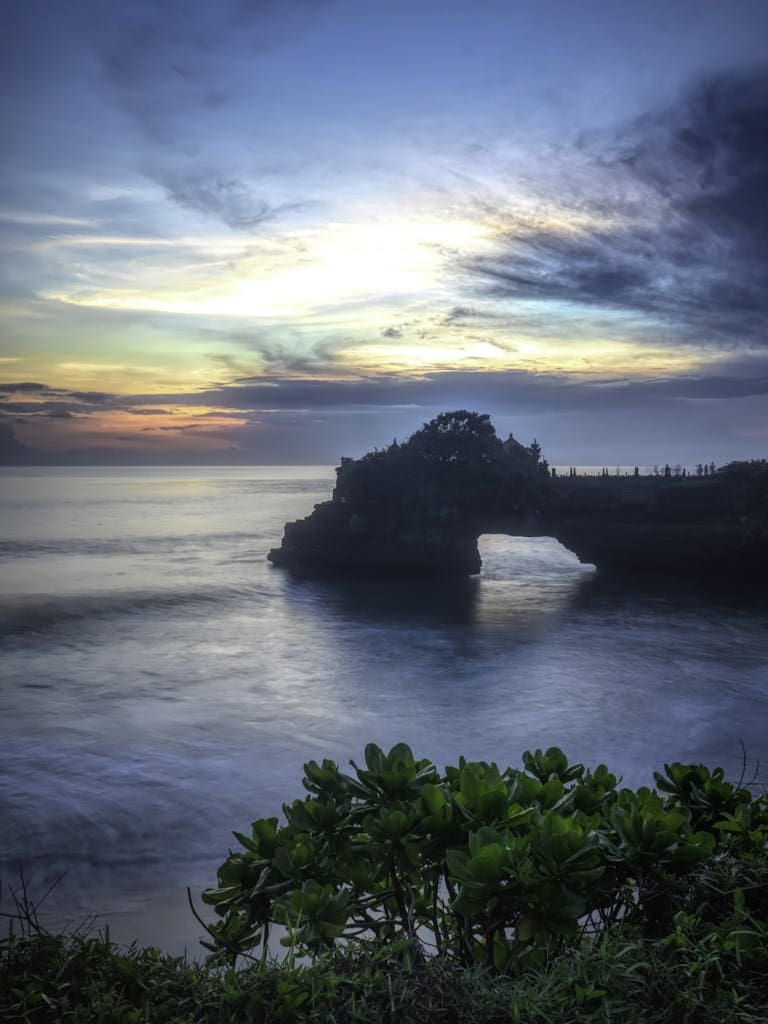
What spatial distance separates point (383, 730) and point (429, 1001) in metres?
17.5

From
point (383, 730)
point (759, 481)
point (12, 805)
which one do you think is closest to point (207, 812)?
point (12, 805)

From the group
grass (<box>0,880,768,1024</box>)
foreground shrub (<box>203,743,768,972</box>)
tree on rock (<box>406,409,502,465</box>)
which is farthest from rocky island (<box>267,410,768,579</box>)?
grass (<box>0,880,768,1024</box>)

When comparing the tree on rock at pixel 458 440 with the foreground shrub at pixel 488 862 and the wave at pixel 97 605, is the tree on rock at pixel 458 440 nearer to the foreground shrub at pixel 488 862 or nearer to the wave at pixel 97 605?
the wave at pixel 97 605

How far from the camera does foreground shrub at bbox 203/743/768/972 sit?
2.82m

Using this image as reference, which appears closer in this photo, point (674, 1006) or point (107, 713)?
point (674, 1006)

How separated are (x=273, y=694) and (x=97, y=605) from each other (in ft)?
57.7

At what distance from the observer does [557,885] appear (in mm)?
2814

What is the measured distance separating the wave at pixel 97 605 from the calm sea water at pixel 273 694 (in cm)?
19

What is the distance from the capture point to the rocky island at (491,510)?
38.5 metres

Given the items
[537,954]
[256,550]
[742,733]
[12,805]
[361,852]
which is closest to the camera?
[537,954]

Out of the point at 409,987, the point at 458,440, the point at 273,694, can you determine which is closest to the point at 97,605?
the point at 273,694

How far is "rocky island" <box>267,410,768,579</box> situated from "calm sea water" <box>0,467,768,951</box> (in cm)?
229

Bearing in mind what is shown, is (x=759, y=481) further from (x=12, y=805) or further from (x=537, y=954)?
(x=537, y=954)

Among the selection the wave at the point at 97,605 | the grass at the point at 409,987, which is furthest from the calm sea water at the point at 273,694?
the grass at the point at 409,987
